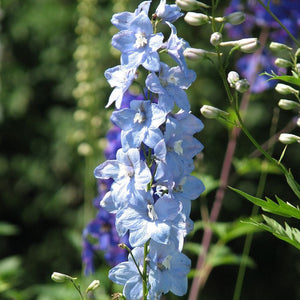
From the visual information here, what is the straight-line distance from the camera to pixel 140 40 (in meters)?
1.20

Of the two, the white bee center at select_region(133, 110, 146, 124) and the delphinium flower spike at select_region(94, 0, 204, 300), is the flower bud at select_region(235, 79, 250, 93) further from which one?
the white bee center at select_region(133, 110, 146, 124)

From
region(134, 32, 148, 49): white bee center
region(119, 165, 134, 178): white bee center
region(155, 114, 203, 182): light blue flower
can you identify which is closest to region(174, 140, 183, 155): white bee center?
region(155, 114, 203, 182): light blue flower

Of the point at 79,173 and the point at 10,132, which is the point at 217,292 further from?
the point at 10,132

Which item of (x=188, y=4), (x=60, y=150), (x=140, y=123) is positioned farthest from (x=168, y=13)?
(x=60, y=150)

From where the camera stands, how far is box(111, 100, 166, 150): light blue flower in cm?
115

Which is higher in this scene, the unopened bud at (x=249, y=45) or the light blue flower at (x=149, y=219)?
the unopened bud at (x=249, y=45)

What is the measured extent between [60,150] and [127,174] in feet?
10.8

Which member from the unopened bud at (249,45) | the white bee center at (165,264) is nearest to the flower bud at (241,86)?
the unopened bud at (249,45)

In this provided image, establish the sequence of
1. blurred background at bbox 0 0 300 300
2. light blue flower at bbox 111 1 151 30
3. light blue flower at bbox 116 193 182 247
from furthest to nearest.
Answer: blurred background at bbox 0 0 300 300 → light blue flower at bbox 111 1 151 30 → light blue flower at bbox 116 193 182 247

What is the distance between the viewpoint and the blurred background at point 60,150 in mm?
4207

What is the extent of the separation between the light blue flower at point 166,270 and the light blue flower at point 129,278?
4cm

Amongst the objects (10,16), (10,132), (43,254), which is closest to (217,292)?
(43,254)

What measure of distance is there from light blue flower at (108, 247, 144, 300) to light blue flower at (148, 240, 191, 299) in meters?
0.04

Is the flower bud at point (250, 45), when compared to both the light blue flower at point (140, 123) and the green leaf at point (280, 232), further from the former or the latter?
the green leaf at point (280, 232)
